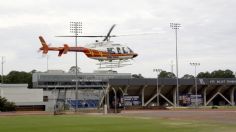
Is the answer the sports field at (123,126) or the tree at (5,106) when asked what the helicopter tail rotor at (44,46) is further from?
the tree at (5,106)

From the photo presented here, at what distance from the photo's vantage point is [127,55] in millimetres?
58406

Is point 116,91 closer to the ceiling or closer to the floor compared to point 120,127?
closer to the ceiling

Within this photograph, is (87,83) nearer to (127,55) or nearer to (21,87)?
(21,87)

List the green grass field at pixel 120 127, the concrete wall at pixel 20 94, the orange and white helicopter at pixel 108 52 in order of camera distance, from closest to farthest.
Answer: the green grass field at pixel 120 127 → the orange and white helicopter at pixel 108 52 → the concrete wall at pixel 20 94

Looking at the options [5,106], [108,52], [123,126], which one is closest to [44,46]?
[108,52]

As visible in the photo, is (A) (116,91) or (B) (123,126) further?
(A) (116,91)

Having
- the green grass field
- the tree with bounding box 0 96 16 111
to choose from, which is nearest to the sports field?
the green grass field

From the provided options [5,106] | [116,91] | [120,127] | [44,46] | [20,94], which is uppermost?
[44,46]

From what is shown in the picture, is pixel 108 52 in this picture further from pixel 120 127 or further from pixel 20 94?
pixel 20 94

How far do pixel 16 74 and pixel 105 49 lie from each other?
136 meters

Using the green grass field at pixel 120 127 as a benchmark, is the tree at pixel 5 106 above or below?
above

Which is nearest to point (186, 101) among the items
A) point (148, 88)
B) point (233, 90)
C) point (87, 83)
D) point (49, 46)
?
point (148, 88)

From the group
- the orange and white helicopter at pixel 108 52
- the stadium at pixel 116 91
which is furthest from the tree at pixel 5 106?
the orange and white helicopter at pixel 108 52

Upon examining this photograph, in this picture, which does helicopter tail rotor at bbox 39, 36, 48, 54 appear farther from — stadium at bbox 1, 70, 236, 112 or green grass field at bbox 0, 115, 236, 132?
stadium at bbox 1, 70, 236, 112
